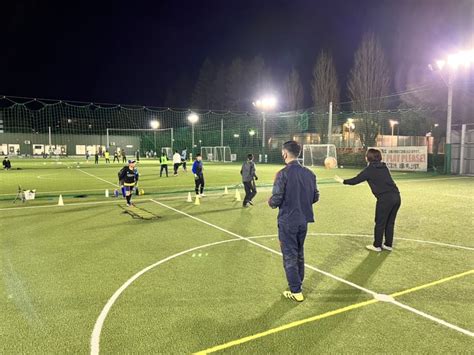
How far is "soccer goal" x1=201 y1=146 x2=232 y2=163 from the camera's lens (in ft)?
183

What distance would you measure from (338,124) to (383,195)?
45.8 metres

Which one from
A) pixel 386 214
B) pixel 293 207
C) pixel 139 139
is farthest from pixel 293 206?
pixel 139 139

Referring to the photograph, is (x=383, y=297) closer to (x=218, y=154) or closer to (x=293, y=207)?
(x=293, y=207)

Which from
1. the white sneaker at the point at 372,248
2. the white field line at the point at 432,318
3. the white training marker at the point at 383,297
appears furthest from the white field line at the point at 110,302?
the white field line at the point at 432,318


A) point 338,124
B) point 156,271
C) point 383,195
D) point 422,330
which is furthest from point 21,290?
point 338,124

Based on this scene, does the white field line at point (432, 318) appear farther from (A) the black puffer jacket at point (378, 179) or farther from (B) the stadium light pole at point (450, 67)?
(B) the stadium light pole at point (450, 67)

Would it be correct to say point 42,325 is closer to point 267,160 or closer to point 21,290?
point 21,290

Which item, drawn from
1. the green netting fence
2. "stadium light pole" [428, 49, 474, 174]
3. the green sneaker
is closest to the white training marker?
the green sneaker

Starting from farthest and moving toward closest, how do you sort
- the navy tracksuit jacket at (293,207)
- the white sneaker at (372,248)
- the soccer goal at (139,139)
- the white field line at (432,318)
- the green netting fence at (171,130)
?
the soccer goal at (139,139), the green netting fence at (171,130), the white sneaker at (372,248), the navy tracksuit jacket at (293,207), the white field line at (432,318)

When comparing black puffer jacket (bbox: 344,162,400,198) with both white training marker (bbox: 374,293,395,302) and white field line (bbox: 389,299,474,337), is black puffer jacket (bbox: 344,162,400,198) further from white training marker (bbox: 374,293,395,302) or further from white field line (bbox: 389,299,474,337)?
white field line (bbox: 389,299,474,337)

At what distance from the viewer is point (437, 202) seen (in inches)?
549

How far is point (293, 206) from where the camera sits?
4.76 metres

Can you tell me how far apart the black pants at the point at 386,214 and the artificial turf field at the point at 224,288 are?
1.20ft

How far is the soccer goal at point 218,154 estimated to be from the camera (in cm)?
5569
